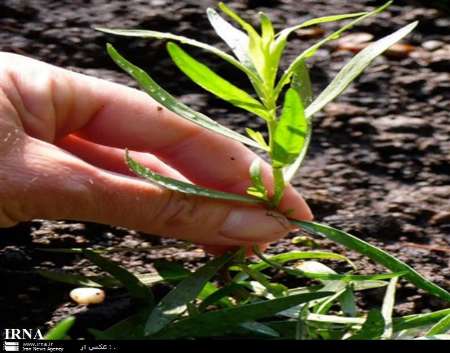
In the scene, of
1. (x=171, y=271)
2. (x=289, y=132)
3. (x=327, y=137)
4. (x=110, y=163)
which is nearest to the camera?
(x=289, y=132)

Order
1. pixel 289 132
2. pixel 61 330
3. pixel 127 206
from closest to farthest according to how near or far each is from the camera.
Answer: pixel 61 330, pixel 289 132, pixel 127 206

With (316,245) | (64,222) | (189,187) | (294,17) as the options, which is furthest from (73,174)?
(294,17)

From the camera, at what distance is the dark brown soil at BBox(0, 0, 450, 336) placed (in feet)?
5.37

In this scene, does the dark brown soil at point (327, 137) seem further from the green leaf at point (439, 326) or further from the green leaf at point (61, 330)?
the green leaf at point (61, 330)

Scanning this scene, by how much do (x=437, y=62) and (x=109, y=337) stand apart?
1.07 m

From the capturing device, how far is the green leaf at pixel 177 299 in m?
1.35

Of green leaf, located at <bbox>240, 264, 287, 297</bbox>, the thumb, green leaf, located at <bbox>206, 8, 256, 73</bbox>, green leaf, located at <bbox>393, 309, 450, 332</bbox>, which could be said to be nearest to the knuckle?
the thumb

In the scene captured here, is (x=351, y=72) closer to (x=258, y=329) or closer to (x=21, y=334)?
(x=258, y=329)

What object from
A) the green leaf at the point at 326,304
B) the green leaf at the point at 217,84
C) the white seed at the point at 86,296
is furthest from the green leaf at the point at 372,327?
the white seed at the point at 86,296

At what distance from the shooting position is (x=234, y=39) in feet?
4.83

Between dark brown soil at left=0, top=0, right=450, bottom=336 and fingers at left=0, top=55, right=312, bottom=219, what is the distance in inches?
6.1

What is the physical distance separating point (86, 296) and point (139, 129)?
282 millimetres

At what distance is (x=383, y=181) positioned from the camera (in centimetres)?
185

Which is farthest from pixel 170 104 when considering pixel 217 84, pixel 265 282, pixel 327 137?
pixel 327 137
